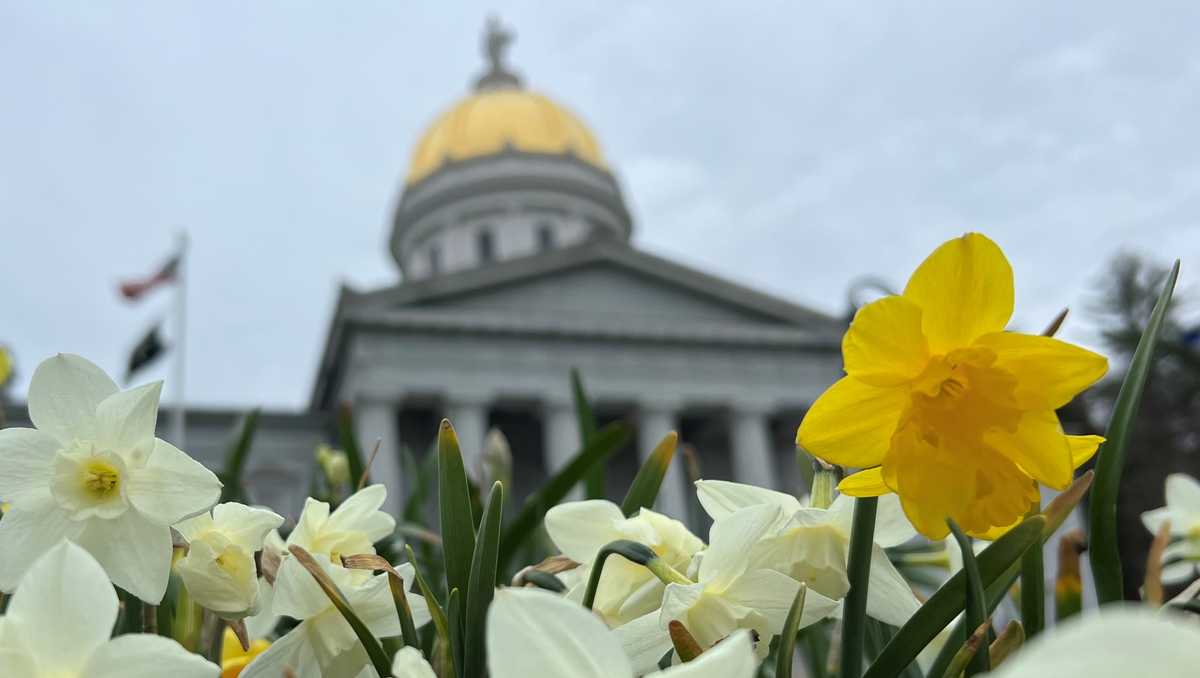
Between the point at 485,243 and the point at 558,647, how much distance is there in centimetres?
2412

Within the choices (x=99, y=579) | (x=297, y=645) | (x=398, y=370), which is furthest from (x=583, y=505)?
(x=398, y=370)

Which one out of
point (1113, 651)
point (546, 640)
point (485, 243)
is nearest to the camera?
point (1113, 651)

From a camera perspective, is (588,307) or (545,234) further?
(545,234)

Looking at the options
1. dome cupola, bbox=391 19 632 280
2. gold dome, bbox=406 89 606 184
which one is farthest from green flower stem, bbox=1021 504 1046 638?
gold dome, bbox=406 89 606 184

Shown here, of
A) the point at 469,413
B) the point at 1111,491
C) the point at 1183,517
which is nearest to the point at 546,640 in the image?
the point at 1111,491

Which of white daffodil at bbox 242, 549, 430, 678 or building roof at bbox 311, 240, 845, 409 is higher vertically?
building roof at bbox 311, 240, 845, 409

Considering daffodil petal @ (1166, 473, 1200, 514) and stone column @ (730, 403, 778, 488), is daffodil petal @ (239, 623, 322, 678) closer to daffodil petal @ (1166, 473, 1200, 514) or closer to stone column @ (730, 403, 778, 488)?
daffodil petal @ (1166, 473, 1200, 514)

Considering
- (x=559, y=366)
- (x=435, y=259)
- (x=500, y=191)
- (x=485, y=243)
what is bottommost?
(x=559, y=366)

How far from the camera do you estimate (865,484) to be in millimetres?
466

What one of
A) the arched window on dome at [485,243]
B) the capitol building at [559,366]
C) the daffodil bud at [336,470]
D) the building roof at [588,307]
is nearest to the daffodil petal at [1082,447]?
the daffodil bud at [336,470]

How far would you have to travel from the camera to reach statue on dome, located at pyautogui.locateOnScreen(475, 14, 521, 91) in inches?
1116

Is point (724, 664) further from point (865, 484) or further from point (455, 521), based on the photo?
point (455, 521)

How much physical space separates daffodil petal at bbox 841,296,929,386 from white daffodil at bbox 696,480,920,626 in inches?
3.4

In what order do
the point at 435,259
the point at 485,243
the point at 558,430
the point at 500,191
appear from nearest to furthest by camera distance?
1. the point at 558,430
2. the point at 500,191
3. the point at 485,243
4. the point at 435,259
